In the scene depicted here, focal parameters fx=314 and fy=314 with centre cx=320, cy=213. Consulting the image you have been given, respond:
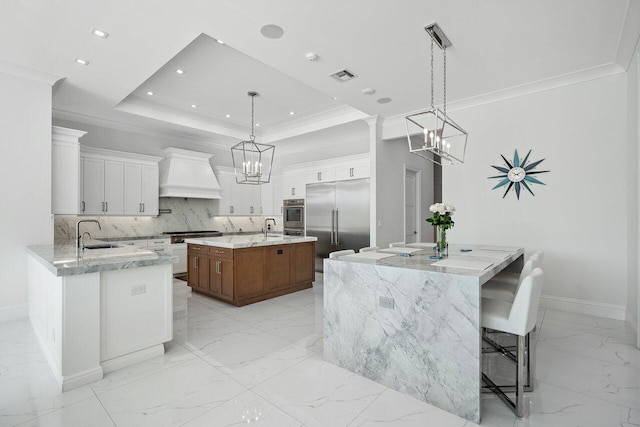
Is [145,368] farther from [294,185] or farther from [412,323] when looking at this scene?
[294,185]

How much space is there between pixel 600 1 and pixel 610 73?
160 centimetres

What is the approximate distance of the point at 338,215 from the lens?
20.1ft

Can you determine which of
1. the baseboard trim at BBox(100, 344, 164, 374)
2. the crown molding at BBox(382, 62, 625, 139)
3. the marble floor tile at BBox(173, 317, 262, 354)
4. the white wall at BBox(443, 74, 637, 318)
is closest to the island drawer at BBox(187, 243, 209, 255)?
the marble floor tile at BBox(173, 317, 262, 354)

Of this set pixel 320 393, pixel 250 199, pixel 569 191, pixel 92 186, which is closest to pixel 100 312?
pixel 320 393

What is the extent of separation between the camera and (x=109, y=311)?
2.47m

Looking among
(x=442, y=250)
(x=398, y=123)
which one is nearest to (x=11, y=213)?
(x=442, y=250)

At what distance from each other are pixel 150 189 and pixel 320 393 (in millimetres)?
5254

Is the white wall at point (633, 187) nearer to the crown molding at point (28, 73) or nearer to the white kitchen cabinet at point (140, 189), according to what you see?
the crown molding at point (28, 73)

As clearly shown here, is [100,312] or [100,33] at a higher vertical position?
[100,33]

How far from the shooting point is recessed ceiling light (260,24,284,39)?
2.86 m

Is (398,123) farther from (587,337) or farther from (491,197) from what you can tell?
(587,337)

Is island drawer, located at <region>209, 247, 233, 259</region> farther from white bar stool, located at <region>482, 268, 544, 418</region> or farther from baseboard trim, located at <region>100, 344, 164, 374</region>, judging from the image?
white bar stool, located at <region>482, 268, 544, 418</region>

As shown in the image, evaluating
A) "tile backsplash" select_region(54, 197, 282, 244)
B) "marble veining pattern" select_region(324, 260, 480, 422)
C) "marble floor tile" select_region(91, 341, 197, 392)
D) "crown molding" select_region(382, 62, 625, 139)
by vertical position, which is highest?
"crown molding" select_region(382, 62, 625, 139)

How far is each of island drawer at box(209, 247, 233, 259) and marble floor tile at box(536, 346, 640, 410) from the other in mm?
3443
